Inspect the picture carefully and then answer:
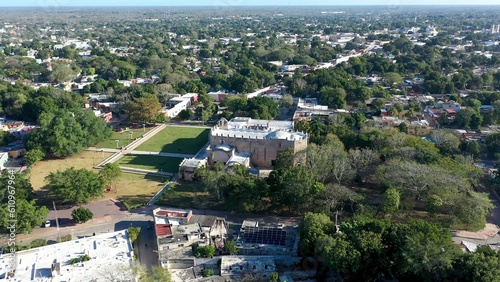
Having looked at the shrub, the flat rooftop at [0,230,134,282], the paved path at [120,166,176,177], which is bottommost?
the paved path at [120,166,176,177]

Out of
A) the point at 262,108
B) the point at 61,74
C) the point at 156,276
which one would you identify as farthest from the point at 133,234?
the point at 61,74

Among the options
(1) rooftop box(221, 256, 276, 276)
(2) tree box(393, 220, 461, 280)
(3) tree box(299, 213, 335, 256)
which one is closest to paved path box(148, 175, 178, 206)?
(1) rooftop box(221, 256, 276, 276)

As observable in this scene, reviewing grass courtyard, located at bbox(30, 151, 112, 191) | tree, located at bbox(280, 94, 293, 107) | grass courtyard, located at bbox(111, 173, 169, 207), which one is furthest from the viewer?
tree, located at bbox(280, 94, 293, 107)

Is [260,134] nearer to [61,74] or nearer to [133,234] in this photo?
[133,234]

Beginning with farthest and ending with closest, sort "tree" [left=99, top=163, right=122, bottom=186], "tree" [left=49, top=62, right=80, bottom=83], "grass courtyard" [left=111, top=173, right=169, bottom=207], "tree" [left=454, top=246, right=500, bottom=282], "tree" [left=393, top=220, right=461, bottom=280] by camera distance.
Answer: "tree" [left=49, top=62, right=80, bottom=83] < "grass courtyard" [left=111, top=173, right=169, bottom=207] < "tree" [left=99, top=163, right=122, bottom=186] < "tree" [left=393, top=220, right=461, bottom=280] < "tree" [left=454, top=246, right=500, bottom=282]

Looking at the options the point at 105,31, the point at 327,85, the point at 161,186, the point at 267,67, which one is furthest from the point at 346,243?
the point at 105,31

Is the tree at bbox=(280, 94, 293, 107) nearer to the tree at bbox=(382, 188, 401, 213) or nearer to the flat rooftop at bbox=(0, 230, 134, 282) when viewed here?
the tree at bbox=(382, 188, 401, 213)
